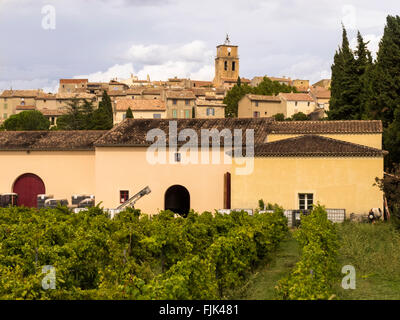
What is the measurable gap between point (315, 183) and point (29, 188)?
661 inches

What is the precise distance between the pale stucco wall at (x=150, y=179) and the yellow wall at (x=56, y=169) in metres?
2.13

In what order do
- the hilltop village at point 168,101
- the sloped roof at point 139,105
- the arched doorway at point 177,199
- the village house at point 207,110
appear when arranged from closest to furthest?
the arched doorway at point 177,199
the sloped roof at point 139,105
the hilltop village at point 168,101
the village house at point 207,110

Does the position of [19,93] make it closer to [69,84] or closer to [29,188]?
[69,84]

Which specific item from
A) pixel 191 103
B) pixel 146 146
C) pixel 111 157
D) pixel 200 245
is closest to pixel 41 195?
pixel 111 157

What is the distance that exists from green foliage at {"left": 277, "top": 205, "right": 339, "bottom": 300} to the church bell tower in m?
131

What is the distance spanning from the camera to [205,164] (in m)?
28.0

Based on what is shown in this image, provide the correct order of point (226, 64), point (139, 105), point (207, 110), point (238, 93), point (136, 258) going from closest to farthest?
point (136, 258) < point (139, 105) < point (207, 110) < point (238, 93) < point (226, 64)

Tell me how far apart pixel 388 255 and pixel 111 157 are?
17225 millimetres

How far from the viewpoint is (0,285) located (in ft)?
32.4

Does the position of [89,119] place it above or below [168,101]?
below

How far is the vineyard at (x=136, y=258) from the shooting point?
9992mm

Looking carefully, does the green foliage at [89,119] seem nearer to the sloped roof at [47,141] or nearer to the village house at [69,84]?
the sloped roof at [47,141]

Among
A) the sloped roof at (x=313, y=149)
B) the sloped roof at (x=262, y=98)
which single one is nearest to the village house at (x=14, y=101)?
the sloped roof at (x=262, y=98)

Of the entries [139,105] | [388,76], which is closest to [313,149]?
[388,76]
